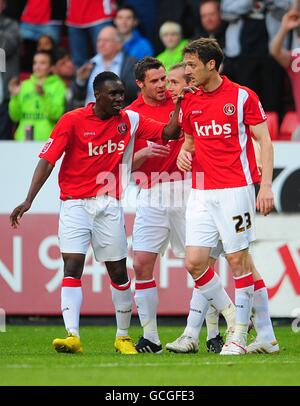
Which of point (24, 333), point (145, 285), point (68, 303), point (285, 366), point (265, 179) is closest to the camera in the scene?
point (285, 366)

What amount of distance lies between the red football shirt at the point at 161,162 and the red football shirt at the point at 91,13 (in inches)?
226

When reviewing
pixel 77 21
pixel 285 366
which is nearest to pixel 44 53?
pixel 77 21

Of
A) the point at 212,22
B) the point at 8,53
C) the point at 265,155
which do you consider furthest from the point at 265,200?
the point at 8,53

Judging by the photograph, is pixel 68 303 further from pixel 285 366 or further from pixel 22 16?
pixel 22 16

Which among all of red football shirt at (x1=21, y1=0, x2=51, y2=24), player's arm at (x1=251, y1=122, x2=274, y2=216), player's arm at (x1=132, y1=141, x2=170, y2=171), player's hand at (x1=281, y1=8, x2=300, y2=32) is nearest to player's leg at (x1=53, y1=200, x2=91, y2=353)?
player's arm at (x1=132, y1=141, x2=170, y2=171)

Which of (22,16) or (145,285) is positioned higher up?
(22,16)

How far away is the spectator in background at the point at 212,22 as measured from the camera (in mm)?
15195

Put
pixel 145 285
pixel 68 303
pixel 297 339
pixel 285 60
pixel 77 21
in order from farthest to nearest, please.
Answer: pixel 77 21
pixel 285 60
pixel 297 339
pixel 145 285
pixel 68 303

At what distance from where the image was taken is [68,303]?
962 cm

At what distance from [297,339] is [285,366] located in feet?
10.3

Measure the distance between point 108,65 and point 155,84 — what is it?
475 cm

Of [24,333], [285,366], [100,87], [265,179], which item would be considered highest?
[100,87]

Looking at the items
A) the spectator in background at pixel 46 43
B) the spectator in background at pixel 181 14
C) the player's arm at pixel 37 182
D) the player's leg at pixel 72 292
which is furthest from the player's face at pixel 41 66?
the player's leg at pixel 72 292

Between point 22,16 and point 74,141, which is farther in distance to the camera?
point 22,16
